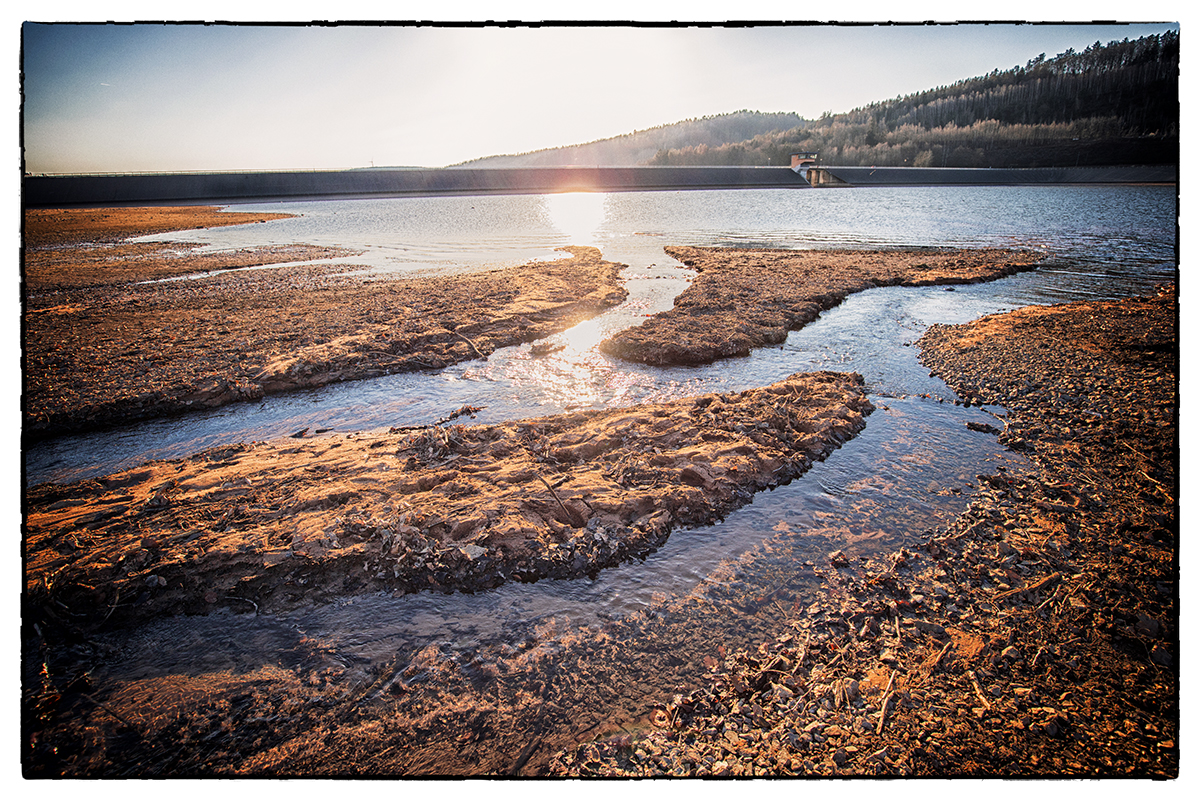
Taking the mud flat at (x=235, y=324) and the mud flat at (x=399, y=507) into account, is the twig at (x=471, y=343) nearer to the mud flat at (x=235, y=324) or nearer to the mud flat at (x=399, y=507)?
the mud flat at (x=235, y=324)

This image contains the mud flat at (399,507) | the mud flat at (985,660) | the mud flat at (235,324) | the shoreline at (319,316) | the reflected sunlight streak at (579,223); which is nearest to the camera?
the mud flat at (985,660)

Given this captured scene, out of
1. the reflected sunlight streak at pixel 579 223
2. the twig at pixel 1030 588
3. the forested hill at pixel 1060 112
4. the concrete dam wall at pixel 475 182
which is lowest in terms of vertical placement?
the twig at pixel 1030 588

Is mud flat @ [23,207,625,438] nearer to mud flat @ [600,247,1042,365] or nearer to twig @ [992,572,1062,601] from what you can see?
mud flat @ [600,247,1042,365]

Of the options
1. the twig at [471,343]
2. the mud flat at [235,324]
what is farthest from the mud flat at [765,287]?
the mud flat at [235,324]

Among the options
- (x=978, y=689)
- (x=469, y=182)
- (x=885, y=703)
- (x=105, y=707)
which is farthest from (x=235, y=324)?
(x=469, y=182)

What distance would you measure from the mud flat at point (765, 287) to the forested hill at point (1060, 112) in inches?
122

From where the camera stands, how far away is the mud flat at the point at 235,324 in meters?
5.55

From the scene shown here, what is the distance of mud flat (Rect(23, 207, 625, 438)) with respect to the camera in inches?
219

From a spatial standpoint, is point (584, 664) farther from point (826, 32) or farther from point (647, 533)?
point (826, 32)

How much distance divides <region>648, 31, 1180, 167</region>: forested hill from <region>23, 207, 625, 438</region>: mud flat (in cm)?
594

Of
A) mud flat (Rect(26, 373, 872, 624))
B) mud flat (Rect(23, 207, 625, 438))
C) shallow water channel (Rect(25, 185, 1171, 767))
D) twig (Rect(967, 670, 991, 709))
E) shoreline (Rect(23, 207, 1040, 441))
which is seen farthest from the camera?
shoreline (Rect(23, 207, 1040, 441))

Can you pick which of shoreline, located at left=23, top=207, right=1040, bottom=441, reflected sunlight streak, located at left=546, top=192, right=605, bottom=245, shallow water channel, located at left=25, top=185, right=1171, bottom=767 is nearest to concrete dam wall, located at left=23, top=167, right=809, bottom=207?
reflected sunlight streak, located at left=546, top=192, right=605, bottom=245

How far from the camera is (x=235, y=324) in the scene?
864 cm

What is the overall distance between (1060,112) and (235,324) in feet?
35.4
